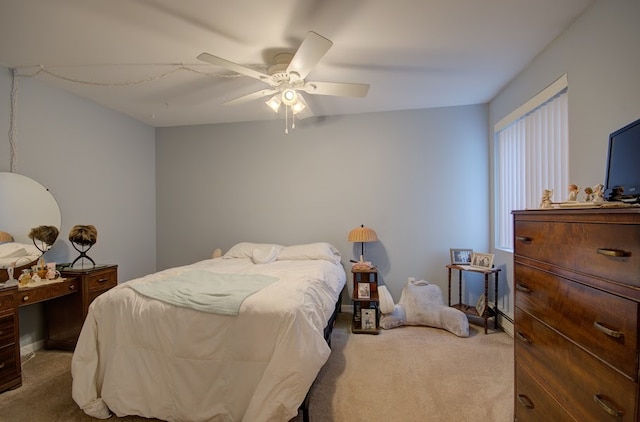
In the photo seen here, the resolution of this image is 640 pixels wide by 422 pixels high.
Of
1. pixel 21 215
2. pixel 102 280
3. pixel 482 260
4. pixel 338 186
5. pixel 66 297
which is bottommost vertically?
pixel 66 297

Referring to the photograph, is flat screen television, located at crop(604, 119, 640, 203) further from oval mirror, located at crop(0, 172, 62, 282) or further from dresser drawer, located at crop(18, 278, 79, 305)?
oval mirror, located at crop(0, 172, 62, 282)

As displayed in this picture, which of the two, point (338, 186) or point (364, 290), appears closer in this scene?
point (364, 290)

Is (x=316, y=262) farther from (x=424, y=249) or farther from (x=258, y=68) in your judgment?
(x=258, y=68)

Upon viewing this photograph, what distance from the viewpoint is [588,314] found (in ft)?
3.29

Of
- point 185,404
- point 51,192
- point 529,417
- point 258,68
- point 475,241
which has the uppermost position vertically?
point 258,68

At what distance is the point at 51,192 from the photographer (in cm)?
278

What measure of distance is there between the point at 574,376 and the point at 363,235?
7.39 ft

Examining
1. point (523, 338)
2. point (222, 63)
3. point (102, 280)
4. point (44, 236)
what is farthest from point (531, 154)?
point (44, 236)

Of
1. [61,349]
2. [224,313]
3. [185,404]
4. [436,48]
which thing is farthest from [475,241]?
[61,349]

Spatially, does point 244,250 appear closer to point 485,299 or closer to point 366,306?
point 366,306

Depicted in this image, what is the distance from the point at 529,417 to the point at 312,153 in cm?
313

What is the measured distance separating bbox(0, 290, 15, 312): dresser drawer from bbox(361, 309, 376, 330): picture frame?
2.85 m

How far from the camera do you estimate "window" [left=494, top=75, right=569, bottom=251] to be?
7.16 feet

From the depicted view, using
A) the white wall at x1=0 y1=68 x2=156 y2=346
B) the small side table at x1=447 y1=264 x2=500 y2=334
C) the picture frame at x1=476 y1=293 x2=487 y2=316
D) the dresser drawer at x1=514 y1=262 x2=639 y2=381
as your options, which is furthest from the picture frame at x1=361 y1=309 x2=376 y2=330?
the white wall at x1=0 y1=68 x2=156 y2=346
